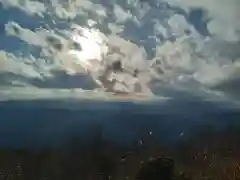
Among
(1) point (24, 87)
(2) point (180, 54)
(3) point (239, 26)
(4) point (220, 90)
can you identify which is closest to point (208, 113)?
(4) point (220, 90)

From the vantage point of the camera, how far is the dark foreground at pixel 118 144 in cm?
135

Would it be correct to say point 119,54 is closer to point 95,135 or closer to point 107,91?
point 107,91

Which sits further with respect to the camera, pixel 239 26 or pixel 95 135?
pixel 239 26

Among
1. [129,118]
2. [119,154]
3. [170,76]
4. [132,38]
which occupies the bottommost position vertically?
[119,154]

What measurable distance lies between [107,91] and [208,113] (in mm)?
343

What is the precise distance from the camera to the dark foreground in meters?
1.35

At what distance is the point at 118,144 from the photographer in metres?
1.39

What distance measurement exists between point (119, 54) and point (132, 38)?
71mm

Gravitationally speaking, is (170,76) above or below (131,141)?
above

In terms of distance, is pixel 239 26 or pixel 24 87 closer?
pixel 24 87

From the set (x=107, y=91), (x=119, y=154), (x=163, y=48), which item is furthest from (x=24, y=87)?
(x=163, y=48)

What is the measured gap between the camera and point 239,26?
4.91 ft

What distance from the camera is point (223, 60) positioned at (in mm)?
1478

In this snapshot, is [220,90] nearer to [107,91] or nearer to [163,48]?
[163,48]
